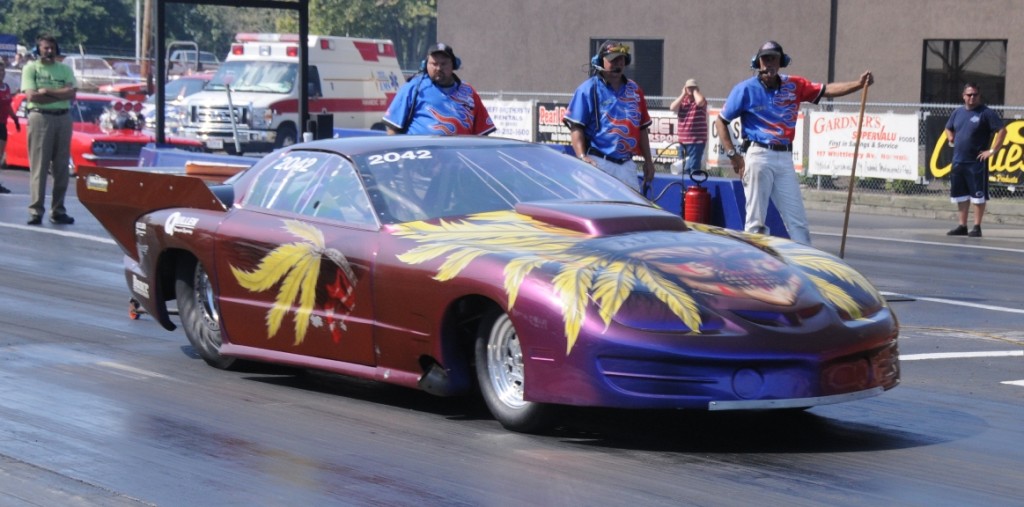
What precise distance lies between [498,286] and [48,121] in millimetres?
11203

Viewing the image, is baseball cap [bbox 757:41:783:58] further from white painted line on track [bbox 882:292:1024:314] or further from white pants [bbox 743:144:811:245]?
white painted line on track [bbox 882:292:1024:314]

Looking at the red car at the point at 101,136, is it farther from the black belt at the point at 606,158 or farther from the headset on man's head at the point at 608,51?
the headset on man's head at the point at 608,51

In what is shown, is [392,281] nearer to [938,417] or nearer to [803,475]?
[803,475]

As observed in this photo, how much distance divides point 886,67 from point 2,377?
85.6 ft

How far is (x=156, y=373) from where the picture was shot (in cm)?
813

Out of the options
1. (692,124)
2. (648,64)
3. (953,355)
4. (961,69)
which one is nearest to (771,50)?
(953,355)

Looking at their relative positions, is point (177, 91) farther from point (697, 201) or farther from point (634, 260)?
point (634, 260)

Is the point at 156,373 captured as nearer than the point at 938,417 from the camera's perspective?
No

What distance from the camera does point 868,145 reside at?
23.4m

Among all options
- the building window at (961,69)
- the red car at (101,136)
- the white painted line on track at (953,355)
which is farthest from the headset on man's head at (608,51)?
the building window at (961,69)

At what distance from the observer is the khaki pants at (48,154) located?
53.4 feet

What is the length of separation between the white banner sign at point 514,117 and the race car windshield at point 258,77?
3.97 m

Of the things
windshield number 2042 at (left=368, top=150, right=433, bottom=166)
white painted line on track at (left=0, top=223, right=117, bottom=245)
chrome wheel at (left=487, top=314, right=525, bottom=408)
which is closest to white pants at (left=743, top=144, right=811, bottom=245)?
windshield number 2042 at (left=368, top=150, right=433, bottom=166)

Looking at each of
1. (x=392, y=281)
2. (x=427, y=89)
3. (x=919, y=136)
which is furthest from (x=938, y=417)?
(x=919, y=136)
